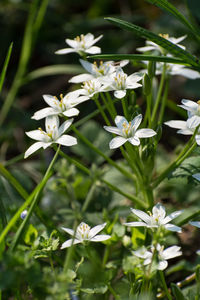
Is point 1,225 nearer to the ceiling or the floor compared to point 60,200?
nearer to the ceiling

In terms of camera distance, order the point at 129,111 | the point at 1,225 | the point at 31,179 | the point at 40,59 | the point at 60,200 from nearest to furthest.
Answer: the point at 1,225 < the point at 129,111 < the point at 60,200 < the point at 31,179 < the point at 40,59

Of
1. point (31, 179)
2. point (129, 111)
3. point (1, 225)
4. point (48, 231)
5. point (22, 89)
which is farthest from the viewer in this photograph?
point (22, 89)

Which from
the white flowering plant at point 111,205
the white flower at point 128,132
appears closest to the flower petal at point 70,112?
the white flowering plant at point 111,205

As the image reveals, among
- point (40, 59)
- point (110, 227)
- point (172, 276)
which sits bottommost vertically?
point (172, 276)

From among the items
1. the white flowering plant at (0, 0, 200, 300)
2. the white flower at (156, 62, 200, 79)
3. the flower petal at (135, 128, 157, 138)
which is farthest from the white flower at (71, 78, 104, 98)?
the white flower at (156, 62, 200, 79)

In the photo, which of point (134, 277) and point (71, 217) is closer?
point (134, 277)

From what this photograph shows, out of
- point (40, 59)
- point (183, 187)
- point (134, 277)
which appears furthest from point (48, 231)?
point (40, 59)

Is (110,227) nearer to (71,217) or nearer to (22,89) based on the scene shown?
(71,217)

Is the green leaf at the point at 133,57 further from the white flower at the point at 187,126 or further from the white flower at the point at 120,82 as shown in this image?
the white flower at the point at 187,126
